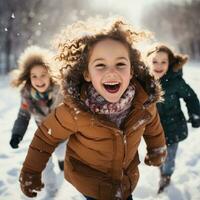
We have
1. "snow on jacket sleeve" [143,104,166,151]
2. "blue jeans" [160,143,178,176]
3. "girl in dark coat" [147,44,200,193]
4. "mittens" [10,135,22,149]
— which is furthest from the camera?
"blue jeans" [160,143,178,176]

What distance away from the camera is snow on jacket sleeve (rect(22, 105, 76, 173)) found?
2896mm

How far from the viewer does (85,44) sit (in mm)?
3010

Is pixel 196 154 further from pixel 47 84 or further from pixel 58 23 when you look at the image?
pixel 58 23

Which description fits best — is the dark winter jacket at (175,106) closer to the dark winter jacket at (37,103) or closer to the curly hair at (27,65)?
the dark winter jacket at (37,103)

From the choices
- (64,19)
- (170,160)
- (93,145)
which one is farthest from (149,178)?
(64,19)

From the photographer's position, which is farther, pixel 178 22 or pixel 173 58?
pixel 178 22

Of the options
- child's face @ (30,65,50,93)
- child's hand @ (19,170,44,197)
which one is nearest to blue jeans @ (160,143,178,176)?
child's face @ (30,65,50,93)

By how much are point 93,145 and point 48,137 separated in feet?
1.14

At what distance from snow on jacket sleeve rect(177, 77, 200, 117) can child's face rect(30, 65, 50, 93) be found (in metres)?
1.64

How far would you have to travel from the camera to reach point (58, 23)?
4156 cm

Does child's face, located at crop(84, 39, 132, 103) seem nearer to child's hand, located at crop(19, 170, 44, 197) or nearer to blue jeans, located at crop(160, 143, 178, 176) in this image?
child's hand, located at crop(19, 170, 44, 197)

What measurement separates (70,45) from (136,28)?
1.92ft

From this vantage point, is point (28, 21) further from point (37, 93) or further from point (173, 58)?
point (173, 58)

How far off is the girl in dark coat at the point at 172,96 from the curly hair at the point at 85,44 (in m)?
1.46
